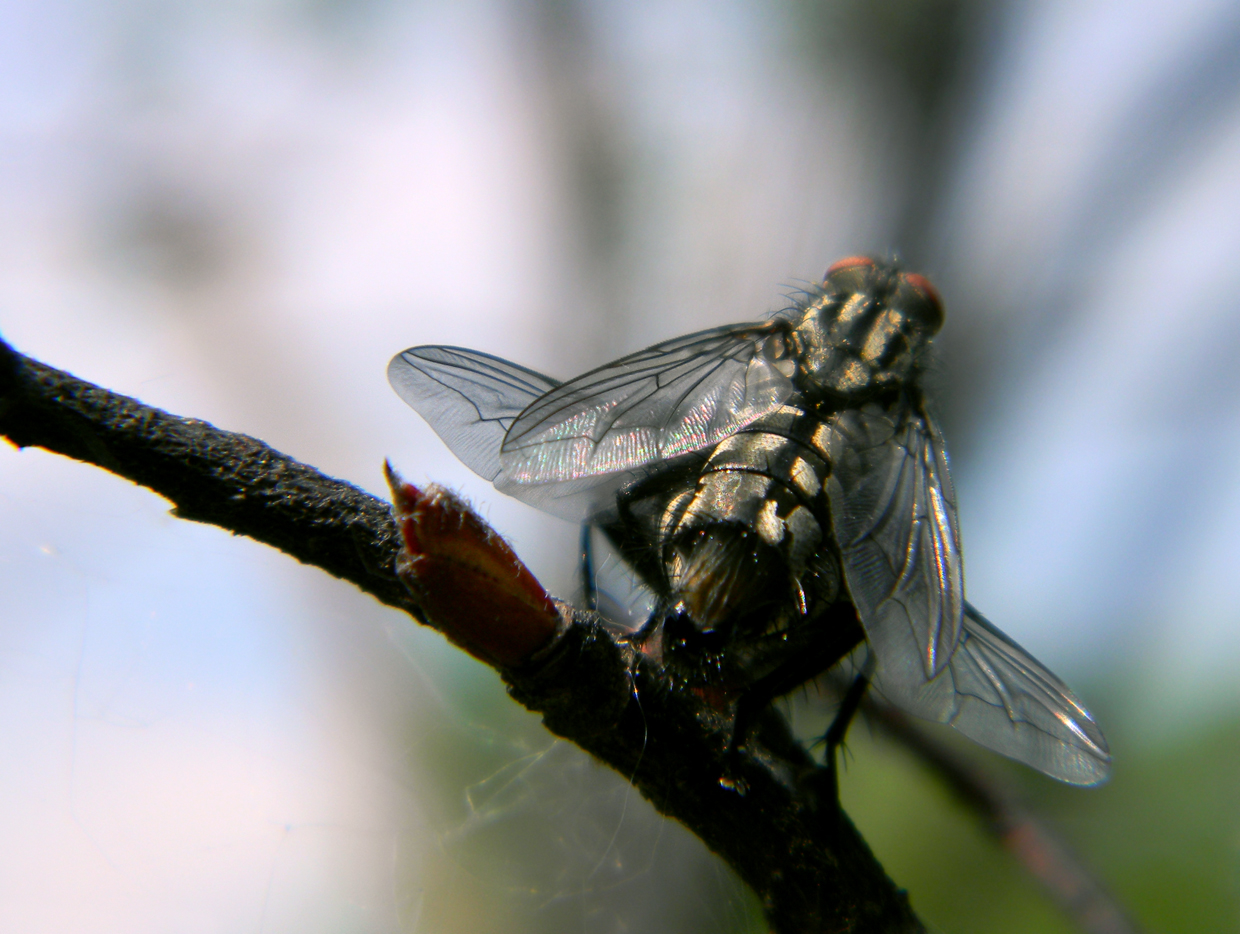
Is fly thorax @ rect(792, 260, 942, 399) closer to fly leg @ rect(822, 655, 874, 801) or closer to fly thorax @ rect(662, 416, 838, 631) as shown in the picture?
fly thorax @ rect(662, 416, 838, 631)

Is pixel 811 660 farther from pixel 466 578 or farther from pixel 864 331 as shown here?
pixel 864 331

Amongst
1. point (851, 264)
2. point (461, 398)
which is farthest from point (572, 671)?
point (851, 264)

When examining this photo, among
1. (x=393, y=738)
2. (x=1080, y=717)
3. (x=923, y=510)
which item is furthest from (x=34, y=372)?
(x=393, y=738)

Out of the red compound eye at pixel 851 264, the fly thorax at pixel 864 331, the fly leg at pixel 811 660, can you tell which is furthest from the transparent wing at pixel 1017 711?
the red compound eye at pixel 851 264

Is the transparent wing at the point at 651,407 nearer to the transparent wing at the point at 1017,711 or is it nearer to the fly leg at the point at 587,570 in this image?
the fly leg at the point at 587,570

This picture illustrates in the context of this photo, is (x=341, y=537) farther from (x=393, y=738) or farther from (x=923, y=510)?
(x=393, y=738)

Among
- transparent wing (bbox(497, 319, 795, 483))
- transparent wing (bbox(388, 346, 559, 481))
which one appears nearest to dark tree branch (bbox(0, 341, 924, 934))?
transparent wing (bbox(497, 319, 795, 483))
